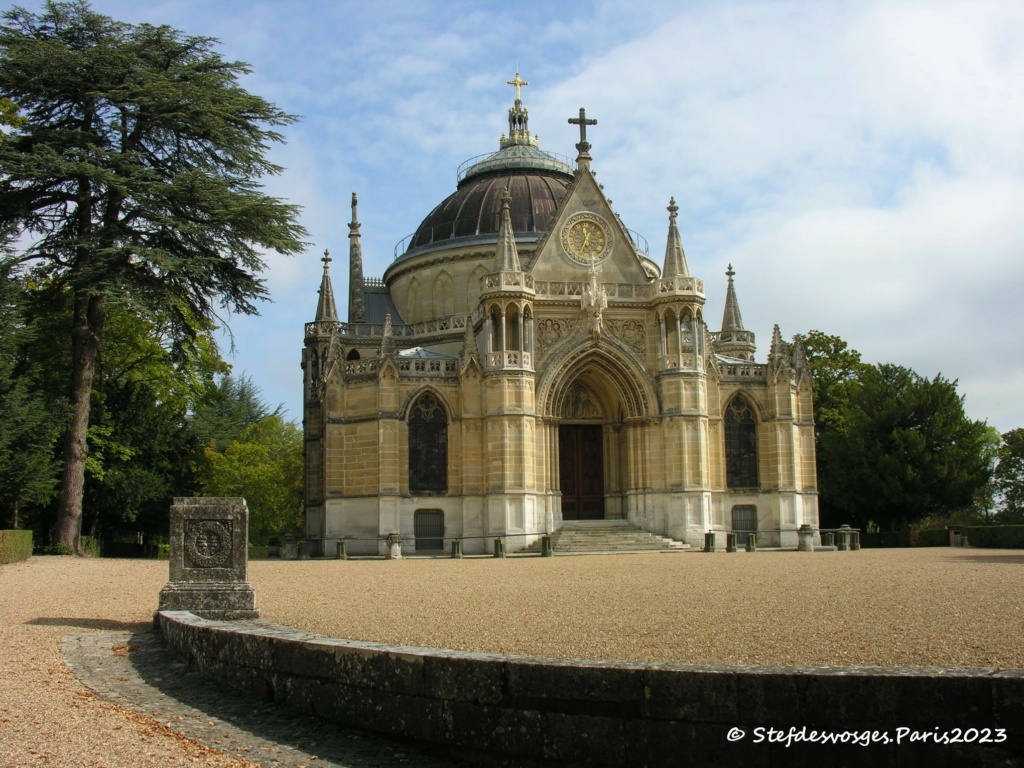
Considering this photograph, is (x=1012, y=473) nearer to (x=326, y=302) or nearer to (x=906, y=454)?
(x=906, y=454)

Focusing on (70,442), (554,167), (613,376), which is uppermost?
(554,167)

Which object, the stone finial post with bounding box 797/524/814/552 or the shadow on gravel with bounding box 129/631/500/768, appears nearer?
the shadow on gravel with bounding box 129/631/500/768

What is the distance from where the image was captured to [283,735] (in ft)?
24.7

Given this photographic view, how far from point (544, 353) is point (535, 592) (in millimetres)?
20570

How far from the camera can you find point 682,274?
36656mm

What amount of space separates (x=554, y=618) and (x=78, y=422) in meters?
19.3

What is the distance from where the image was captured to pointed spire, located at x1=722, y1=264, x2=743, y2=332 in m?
48.6

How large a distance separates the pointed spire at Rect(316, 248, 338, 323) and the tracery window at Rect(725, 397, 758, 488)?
16.5m

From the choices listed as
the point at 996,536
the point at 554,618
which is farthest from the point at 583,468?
the point at 554,618

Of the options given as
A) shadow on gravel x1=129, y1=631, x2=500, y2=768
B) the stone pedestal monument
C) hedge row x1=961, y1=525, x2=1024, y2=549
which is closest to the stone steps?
hedge row x1=961, y1=525, x2=1024, y2=549

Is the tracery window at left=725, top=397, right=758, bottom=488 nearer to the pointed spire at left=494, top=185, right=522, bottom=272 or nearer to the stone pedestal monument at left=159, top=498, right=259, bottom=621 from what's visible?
the pointed spire at left=494, top=185, right=522, bottom=272

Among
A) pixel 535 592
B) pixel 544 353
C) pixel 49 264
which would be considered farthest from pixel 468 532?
pixel 535 592

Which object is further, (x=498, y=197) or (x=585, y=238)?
(x=498, y=197)

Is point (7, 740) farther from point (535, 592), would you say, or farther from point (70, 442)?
point (70, 442)
